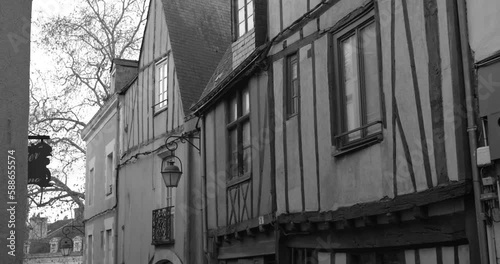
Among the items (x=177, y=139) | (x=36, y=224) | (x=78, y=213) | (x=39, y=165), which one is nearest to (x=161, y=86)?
(x=177, y=139)

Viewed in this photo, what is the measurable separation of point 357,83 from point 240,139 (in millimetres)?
3564

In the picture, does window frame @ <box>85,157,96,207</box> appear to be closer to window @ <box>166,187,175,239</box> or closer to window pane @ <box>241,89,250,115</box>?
window @ <box>166,187,175,239</box>

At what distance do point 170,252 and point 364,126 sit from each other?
24.4 ft

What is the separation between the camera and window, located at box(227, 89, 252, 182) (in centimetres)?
1016

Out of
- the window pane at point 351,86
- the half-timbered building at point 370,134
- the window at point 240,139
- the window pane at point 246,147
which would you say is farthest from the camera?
the window at point 240,139

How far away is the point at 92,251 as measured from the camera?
20.4m

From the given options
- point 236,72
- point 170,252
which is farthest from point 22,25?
point 170,252

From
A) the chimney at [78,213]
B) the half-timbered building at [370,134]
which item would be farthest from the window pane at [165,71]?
the chimney at [78,213]

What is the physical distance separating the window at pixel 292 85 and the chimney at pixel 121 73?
1014cm

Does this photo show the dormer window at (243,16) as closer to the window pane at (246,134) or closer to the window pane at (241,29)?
the window pane at (241,29)

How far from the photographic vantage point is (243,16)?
11.1 m

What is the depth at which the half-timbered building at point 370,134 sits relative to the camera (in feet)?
18.6

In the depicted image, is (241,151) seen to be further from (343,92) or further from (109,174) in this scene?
(109,174)

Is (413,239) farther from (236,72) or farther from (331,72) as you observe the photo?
(236,72)
